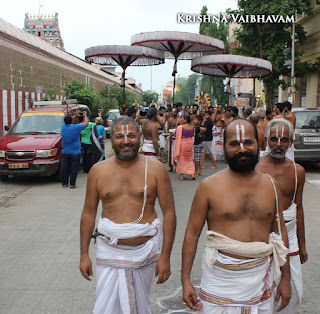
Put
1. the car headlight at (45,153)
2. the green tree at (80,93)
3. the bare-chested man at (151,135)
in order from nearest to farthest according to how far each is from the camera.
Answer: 1. the bare-chested man at (151,135)
2. the car headlight at (45,153)
3. the green tree at (80,93)

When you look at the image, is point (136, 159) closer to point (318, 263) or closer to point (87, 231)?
point (87, 231)

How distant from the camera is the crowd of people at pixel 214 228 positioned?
8.46ft

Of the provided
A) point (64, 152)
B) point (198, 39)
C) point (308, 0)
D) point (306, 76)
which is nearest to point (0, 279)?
point (64, 152)

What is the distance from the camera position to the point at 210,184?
8.77 feet

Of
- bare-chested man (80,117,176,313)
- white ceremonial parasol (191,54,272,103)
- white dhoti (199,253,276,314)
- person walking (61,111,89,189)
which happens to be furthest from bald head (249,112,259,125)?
white dhoti (199,253,276,314)

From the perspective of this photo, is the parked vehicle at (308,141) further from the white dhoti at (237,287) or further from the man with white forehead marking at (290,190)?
the white dhoti at (237,287)

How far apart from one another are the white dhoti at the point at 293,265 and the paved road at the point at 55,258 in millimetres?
720

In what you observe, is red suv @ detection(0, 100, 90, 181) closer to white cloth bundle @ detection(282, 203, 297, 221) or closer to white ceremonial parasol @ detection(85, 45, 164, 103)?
white ceremonial parasol @ detection(85, 45, 164, 103)

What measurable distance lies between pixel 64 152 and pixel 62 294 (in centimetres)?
638

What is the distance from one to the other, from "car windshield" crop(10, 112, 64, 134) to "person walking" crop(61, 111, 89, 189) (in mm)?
1411

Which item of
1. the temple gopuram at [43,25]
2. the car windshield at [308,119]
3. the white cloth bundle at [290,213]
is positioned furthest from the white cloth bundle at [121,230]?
the temple gopuram at [43,25]

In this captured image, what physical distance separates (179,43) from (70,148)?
20.9 feet

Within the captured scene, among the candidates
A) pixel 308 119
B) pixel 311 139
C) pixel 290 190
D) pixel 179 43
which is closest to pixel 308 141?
pixel 311 139

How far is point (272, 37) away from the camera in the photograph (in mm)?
23875
